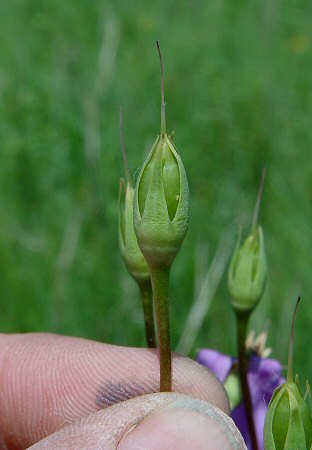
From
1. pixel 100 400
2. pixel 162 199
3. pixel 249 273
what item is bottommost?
pixel 100 400

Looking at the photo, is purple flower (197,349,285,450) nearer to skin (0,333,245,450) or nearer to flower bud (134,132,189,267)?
skin (0,333,245,450)

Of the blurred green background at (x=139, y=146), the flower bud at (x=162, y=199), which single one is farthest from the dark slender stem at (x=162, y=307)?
the blurred green background at (x=139, y=146)

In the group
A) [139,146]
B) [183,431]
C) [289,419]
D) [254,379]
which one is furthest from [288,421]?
[139,146]

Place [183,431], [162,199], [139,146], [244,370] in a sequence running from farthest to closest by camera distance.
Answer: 1. [139,146]
2. [244,370]
3. [183,431]
4. [162,199]

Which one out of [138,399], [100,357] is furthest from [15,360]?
[138,399]

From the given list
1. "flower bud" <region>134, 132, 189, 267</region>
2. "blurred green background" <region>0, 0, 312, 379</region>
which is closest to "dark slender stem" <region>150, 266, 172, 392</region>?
"flower bud" <region>134, 132, 189, 267</region>

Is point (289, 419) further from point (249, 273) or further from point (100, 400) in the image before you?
point (100, 400)

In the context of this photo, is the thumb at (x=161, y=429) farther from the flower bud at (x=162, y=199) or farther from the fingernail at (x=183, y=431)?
the flower bud at (x=162, y=199)
